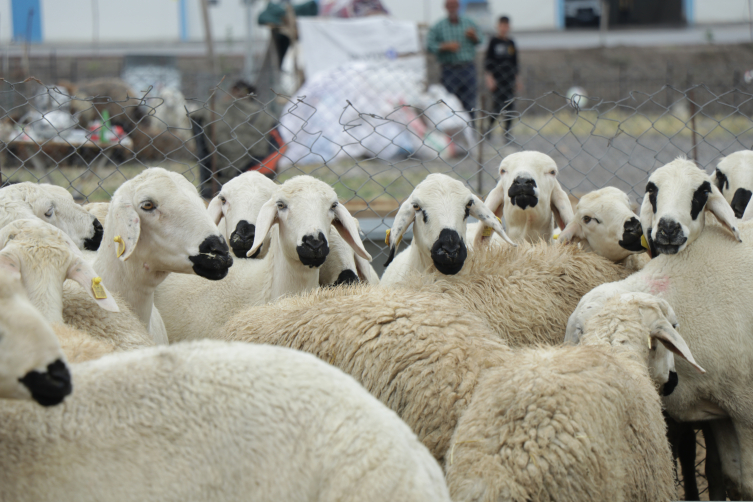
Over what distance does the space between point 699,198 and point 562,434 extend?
161 centimetres

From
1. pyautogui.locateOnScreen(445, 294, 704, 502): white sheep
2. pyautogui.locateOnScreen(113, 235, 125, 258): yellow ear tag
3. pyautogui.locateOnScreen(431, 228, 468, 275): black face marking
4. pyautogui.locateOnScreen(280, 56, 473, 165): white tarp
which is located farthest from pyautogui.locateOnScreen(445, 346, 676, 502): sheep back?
pyautogui.locateOnScreen(280, 56, 473, 165): white tarp

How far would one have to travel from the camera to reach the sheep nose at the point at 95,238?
3508 mm

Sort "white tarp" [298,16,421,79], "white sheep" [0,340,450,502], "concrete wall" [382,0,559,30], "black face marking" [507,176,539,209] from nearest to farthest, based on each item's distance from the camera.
Answer: "white sheep" [0,340,450,502] → "black face marking" [507,176,539,209] → "white tarp" [298,16,421,79] → "concrete wall" [382,0,559,30]

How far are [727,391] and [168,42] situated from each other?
73.1ft

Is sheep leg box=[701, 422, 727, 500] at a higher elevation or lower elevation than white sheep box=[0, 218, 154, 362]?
lower

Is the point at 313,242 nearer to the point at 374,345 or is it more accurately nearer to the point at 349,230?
the point at 349,230

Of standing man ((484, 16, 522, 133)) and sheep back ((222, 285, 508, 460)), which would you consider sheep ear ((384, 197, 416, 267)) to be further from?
standing man ((484, 16, 522, 133))

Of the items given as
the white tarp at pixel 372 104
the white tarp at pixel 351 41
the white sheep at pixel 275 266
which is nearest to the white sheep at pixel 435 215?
the white sheep at pixel 275 266

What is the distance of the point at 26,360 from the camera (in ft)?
Result: 4.89

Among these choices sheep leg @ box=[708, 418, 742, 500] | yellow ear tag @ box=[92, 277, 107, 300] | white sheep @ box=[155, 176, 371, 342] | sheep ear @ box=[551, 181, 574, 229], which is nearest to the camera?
yellow ear tag @ box=[92, 277, 107, 300]

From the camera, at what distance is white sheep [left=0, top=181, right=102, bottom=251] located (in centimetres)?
304

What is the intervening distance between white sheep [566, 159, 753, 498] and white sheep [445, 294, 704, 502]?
1.88 feet

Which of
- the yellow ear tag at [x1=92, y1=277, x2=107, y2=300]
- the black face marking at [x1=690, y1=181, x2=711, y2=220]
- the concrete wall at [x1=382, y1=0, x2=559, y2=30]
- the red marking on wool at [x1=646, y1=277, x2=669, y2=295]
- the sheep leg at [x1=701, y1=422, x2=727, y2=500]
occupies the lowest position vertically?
the sheep leg at [x1=701, y1=422, x2=727, y2=500]

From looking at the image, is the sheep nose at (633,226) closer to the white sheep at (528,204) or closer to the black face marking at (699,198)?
the black face marking at (699,198)
